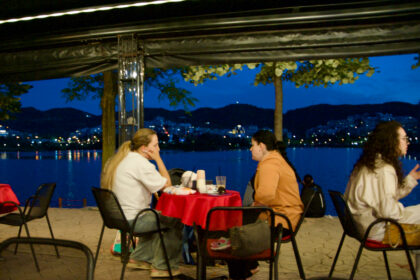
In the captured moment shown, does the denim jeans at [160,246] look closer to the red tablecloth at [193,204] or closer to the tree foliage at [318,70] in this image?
the red tablecloth at [193,204]

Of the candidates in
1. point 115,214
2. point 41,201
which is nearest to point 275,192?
point 115,214

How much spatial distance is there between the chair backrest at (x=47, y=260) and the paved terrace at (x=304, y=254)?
248cm

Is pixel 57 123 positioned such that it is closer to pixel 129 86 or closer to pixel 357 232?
pixel 129 86

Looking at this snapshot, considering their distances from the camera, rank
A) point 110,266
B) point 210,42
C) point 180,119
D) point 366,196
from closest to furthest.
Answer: point 366,196, point 110,266, point 210,42, point 180,119

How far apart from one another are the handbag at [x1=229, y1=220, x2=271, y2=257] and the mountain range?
80.2m

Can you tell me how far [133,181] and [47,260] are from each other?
2203mm

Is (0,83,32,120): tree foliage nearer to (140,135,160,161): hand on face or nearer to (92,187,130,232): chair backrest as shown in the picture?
(140,135,160,161): hand on face

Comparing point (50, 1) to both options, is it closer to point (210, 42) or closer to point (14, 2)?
point (14, 2)

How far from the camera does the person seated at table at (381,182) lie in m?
2.88

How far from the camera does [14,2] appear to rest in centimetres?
473

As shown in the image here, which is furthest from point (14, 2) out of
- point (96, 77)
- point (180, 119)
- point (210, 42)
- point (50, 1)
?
point (180, 119)

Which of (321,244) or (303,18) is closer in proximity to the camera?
(303,18)

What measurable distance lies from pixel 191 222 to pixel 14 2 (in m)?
3.43

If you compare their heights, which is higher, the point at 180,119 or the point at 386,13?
the point at 180,119
